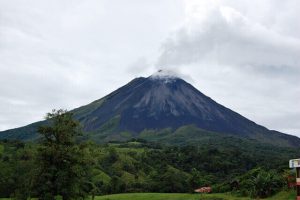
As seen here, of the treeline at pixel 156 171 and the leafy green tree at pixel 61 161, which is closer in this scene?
the leafy green tree at pixel 61 161

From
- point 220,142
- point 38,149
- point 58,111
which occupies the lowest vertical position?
point 38,149

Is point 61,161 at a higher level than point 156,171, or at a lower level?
lower

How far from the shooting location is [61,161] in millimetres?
43594

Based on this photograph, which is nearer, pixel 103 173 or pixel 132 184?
pixel 132 184

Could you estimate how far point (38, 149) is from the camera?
42812mm

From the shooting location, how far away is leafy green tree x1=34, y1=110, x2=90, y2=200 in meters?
42.5

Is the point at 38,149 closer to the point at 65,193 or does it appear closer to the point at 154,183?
the point at 65,193

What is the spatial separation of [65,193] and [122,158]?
84.0 meters

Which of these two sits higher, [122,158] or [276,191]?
[122,158]

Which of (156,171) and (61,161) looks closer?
(61,161)

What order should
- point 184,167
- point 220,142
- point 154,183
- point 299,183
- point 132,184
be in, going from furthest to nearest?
point 220,142 < point 184,167 < point 132,184 < point 154,183 < point 299,183

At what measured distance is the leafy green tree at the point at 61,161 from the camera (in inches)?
1673

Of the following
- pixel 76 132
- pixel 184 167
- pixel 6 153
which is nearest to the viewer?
pixel 76 132

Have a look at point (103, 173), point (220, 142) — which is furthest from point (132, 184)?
point (220, 142)
